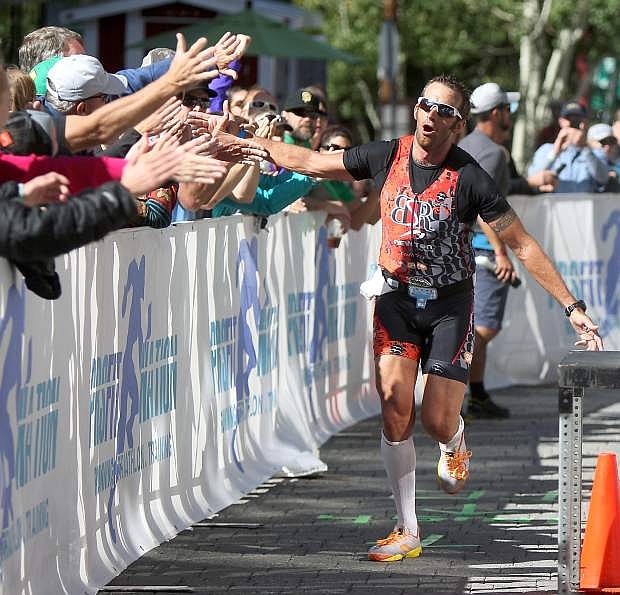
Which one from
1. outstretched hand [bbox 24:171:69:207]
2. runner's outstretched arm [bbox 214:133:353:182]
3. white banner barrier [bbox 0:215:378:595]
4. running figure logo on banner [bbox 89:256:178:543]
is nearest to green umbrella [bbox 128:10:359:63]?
white banner barrier [bbox 0:215:378:595]

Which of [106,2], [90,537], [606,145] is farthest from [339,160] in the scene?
[106,2]

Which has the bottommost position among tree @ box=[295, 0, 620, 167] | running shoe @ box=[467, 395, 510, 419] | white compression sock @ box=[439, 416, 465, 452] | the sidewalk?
the sidewalk

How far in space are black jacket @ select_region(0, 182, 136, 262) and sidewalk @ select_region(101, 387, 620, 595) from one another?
2.19 metres

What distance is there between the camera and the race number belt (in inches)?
312

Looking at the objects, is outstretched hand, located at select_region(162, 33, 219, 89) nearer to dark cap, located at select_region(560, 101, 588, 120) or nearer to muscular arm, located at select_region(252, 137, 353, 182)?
muscular arm, located at select_region(252, 137, 353, 182)

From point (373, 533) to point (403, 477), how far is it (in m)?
0.54

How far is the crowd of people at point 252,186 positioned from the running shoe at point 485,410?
3.31 metres

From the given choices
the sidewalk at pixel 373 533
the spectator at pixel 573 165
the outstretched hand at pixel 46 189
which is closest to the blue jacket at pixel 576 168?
the spectator at pixel 573 165

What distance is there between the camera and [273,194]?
382 inches

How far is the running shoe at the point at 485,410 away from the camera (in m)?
12.5

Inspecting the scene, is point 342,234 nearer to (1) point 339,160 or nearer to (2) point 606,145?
(1) point 339,160

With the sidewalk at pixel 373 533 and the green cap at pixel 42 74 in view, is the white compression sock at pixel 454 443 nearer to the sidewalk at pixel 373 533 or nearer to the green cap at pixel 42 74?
the sidewalk at pixel 373 533

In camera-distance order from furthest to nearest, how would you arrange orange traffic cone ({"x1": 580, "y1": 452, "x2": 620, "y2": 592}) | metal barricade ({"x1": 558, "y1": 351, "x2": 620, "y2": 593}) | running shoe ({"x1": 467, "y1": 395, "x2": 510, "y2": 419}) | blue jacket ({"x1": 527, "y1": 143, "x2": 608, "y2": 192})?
1. blue jacket ({"x1": 527, "y1": 143, "x2": 608, "y2": 192})
2. running shoe ({"x1": 467, "y1": 395, "x2": 510, "y2": 419})
3. orange traffic cone ({"x1": 580, "y1": 452, "x2": 620, "y2": 592})
4. metal barricade ({"x1": 558, "y1": 351, "x2": 620, "y2": 593})

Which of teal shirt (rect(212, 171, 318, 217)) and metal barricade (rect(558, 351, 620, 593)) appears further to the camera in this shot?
teal shirt (rect(212, 171, 318, 217))
